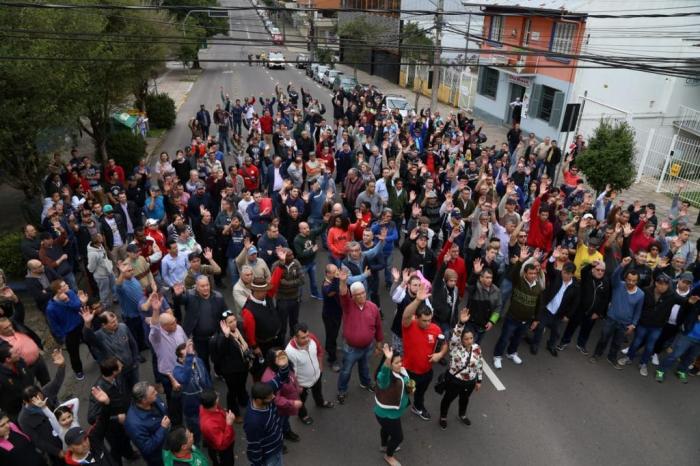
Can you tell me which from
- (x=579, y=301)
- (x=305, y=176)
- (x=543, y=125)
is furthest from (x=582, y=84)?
(x=579, y=301)

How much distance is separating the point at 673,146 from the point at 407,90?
76.8 feet

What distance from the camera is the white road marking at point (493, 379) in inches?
266

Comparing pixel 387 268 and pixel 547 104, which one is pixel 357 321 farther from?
pixel 547 104

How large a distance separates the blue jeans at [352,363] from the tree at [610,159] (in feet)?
29.3

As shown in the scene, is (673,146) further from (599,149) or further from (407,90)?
(407,90)

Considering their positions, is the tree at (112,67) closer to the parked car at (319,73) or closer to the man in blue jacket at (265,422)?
the man in blue jacket at (265,422)

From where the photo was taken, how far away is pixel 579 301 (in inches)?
281

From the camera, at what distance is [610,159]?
1210 cm

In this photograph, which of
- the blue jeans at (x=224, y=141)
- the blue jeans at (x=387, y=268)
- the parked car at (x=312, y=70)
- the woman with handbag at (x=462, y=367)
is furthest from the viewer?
the parked car at (x=312, y=70)

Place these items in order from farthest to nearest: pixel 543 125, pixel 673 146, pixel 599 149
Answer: pixel 543 125 < pixel 673 146 < pixel 599 149

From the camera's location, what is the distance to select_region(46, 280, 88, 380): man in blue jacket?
6.06 metres

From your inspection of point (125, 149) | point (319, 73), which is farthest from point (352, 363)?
point (319, 73)

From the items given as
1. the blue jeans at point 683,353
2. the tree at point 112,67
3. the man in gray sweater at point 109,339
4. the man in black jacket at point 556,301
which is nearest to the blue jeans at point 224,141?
the tree at point 112,67

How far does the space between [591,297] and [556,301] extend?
55 centimetres
